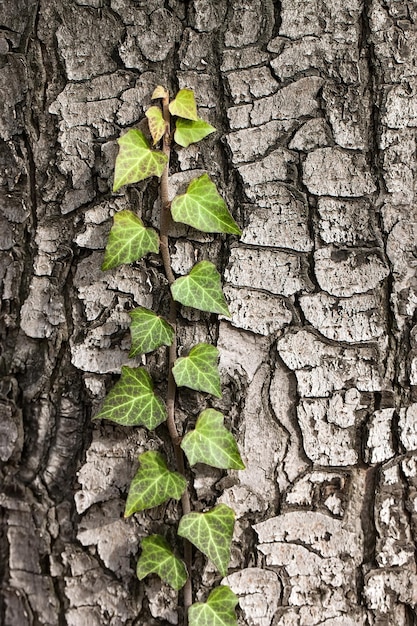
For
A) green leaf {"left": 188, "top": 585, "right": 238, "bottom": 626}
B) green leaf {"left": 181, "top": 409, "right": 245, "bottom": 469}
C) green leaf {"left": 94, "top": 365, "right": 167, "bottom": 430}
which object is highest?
green leaf {"left": 94, "top": 365, "right": 167, "bottom": 430}

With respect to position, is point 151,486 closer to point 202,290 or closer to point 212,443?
point 212,443

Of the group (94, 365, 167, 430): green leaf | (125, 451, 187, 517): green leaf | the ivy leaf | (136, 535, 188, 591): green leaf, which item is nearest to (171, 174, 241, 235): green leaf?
the ivy leaf

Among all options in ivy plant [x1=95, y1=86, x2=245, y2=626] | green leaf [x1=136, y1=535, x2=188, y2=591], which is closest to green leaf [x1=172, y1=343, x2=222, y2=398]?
ivy plant [x1=95, y1=86, x2=245, y2=626]

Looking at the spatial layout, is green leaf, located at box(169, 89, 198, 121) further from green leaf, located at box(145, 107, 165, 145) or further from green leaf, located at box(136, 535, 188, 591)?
green leaf, located at box(136, 535, 188, 591)

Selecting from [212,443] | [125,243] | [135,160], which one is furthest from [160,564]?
[135,160]

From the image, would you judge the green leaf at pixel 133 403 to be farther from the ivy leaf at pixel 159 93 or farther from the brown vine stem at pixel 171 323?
the ivy leaf at pixel 159 93

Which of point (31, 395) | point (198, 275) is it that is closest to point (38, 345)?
point (31, 395)

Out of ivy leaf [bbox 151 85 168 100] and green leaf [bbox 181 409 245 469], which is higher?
ivy leaf [bbox 151 85 168 100]
